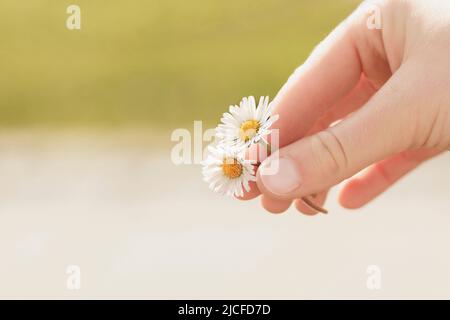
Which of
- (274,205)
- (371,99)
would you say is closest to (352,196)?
(274,205)

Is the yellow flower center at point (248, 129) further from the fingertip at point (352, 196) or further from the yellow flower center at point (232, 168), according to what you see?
the fingertip at point (352, 196)

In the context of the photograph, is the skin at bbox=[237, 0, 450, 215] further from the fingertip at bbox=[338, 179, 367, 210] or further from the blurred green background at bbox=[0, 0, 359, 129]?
the blurred green background at bbox=[0, 0, 359, 129]

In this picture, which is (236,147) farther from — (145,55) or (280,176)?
(145,55)

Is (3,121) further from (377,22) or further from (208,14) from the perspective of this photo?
(377,22)

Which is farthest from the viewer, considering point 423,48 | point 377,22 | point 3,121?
point 3,121

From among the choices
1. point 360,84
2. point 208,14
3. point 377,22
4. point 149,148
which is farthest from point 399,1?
point 208,14

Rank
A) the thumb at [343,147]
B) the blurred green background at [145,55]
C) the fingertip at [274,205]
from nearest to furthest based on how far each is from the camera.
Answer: the thumb at [343,147] → the fingertip at [274,205] → the blurred green background at [145,55]

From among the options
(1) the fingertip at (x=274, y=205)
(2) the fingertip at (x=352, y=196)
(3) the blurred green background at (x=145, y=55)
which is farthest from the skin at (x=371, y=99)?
(3) the blurred green background at (x=145, y=55)
